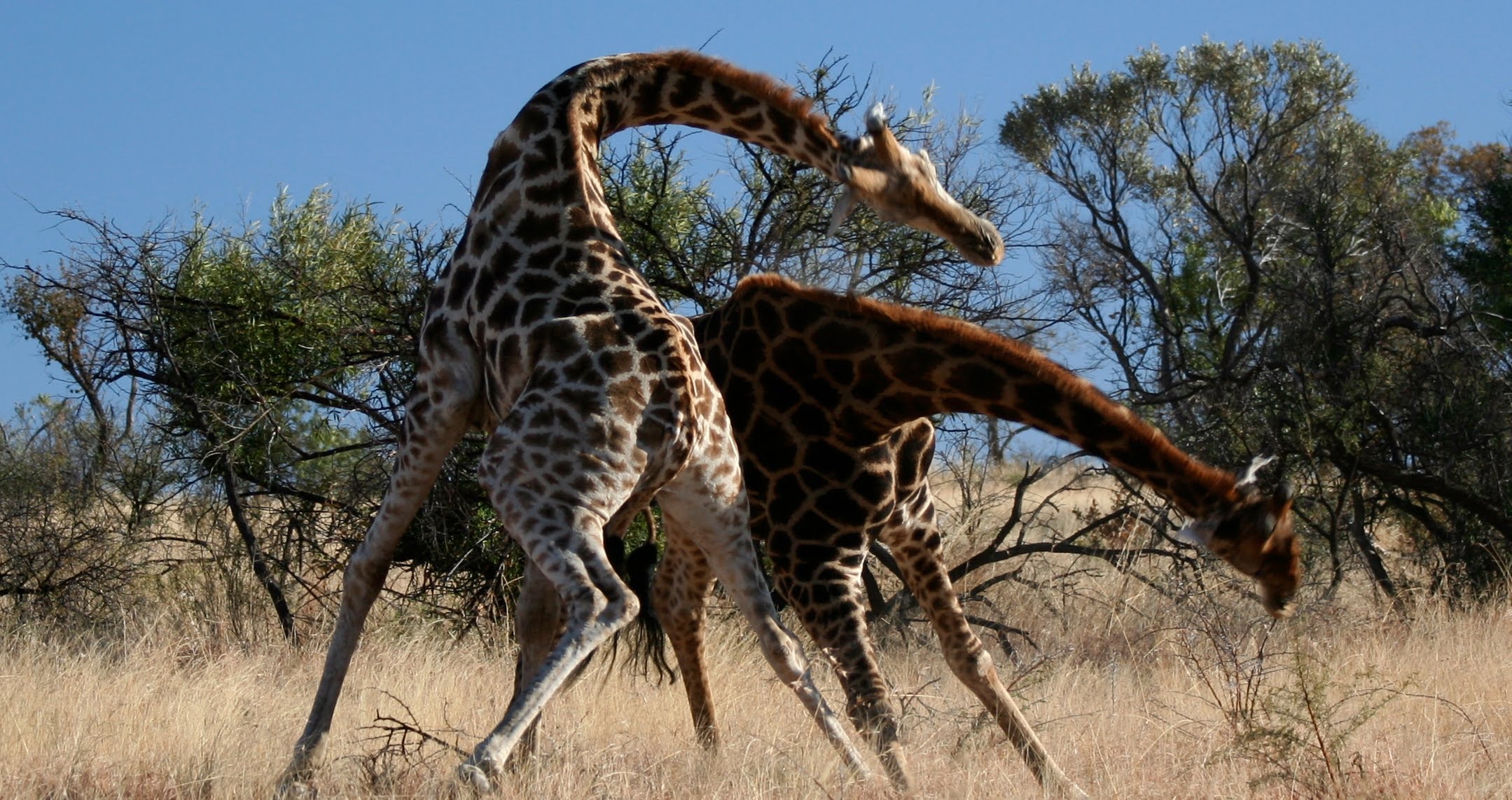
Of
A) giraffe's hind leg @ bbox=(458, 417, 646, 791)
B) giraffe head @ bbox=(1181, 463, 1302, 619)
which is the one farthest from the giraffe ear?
giraffe head @ bbox=(1181, 463, 1302, 619)

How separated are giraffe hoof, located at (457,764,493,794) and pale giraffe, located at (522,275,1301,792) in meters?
1.05

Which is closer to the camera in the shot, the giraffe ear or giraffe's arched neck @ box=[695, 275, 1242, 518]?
the giraffe ear

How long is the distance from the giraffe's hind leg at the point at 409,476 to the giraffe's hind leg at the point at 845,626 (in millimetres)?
1501

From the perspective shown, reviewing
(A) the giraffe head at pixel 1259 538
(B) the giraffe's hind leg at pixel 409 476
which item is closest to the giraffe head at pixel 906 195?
(A) the giraffe head at pixel 1259 538

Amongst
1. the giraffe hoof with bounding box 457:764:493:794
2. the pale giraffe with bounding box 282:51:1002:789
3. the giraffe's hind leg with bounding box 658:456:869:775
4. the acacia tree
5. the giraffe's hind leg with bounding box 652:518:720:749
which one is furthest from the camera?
the acacia tree

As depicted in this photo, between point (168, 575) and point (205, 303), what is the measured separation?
1.81 m

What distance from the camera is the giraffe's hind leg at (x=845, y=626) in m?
5.39

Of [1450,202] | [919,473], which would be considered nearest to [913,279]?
[919,473]

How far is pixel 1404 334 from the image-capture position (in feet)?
36.7

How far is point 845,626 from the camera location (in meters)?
5.75

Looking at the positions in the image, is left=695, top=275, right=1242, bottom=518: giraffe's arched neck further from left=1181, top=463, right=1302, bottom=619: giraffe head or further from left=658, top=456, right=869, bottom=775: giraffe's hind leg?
left=658, top=456, right=869, bottom=775: giraffe's hind leg

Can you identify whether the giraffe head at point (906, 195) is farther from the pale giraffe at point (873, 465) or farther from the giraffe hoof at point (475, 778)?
the giraffe hoof at point (475, 778)

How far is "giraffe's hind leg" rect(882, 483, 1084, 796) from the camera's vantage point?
18.2ft

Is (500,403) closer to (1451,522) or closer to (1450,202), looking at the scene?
(1451,522)
